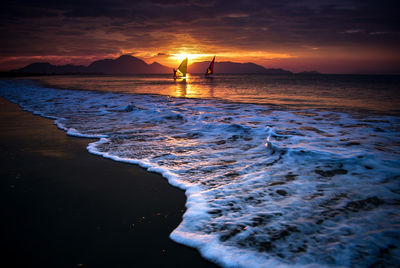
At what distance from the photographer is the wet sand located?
2338mm

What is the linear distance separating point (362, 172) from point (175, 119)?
306 inches

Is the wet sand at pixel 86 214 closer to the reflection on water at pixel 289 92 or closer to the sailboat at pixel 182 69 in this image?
the reflection on water at pixel 289 92

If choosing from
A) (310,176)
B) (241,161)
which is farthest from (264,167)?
(310,176)

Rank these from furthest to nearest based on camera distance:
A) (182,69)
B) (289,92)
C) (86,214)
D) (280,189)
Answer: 1. (182,69)
2. (289,92)
3. (280,189)
4. (86,214)

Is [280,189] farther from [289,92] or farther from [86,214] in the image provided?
[289,92]

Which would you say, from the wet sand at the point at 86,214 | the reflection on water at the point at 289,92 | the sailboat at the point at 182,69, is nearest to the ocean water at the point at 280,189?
the wet sand at the point at 86,214

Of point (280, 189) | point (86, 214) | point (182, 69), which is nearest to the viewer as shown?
point (86, 214)

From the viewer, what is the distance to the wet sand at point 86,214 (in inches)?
92.0

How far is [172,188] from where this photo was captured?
392cm

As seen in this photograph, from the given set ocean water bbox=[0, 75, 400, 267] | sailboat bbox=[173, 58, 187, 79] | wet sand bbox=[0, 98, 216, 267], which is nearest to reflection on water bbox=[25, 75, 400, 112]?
ocean water bbox=[0, 75, 400, 267]

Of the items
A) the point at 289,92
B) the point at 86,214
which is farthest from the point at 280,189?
the point at 289,92

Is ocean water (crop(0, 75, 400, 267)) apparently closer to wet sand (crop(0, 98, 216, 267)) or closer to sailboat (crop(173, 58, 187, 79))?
wet sand (crop(0, 98, 216, 267))

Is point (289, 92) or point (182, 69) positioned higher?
point (182, 69)

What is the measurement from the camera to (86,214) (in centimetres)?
306
